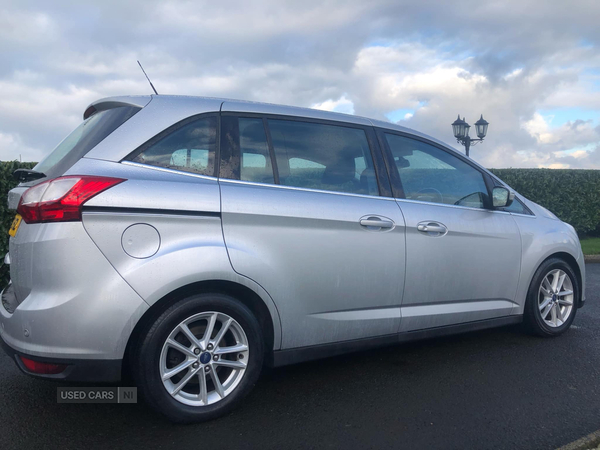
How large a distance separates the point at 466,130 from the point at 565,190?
3182 millimetres

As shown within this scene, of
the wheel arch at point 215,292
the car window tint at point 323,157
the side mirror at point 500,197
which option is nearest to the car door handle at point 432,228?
the car window tint at point 323,157

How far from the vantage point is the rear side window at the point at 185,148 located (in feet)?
9.54

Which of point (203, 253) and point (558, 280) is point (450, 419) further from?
point (558, 280)

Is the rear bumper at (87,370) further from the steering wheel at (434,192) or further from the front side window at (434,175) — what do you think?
the steering wheel at (434,192)

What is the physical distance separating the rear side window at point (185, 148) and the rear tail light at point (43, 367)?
111 cm

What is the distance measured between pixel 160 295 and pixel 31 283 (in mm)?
641

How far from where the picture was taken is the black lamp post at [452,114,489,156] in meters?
15.6

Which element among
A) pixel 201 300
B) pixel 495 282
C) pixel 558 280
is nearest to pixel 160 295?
pixel 201 300

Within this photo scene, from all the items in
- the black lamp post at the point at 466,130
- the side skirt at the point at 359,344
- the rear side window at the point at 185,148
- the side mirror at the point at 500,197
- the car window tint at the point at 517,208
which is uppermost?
the black lamp post at the point at 466,130

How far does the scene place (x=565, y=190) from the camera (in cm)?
1463

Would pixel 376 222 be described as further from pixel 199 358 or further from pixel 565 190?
pixel 565 190

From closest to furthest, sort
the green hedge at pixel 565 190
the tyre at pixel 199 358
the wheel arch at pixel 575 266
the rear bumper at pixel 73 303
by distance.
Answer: the rear bumper at pixel 73 303
the tyre at pixel 199 358
the wheel arch at pixel 575 266
the green hedge at pixel 565 190

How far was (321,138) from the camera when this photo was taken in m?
3.65

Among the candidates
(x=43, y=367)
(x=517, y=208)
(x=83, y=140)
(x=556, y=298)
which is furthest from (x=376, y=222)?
(x=556, y=298)
